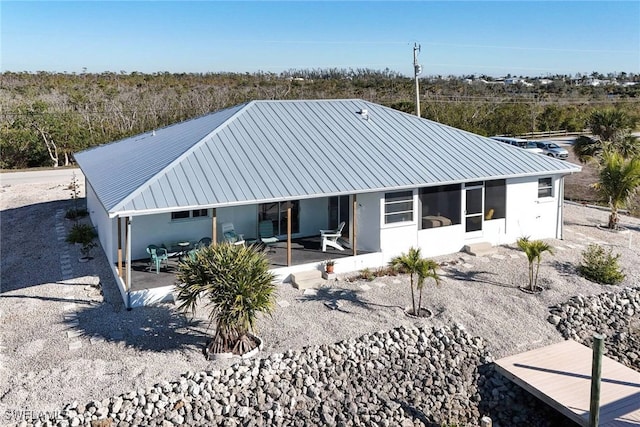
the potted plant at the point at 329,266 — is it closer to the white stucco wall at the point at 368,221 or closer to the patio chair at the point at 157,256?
the white stucco wall at the point at 368,221

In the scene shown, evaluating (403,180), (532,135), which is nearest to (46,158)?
(403,180)

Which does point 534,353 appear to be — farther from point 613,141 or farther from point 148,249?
point 613,141

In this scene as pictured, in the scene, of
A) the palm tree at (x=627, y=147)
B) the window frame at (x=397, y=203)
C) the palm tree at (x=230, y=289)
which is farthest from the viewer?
the palm tree at (x=627, y=147)

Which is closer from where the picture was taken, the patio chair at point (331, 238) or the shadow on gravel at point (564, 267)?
the shadow on gravel at point (564, 267)

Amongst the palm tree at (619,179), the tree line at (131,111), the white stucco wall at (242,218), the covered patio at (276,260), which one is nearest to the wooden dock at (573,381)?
the covered patio at (276,260)

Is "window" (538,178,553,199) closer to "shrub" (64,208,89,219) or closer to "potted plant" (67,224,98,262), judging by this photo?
"potted plant" (67,224,98,262)
